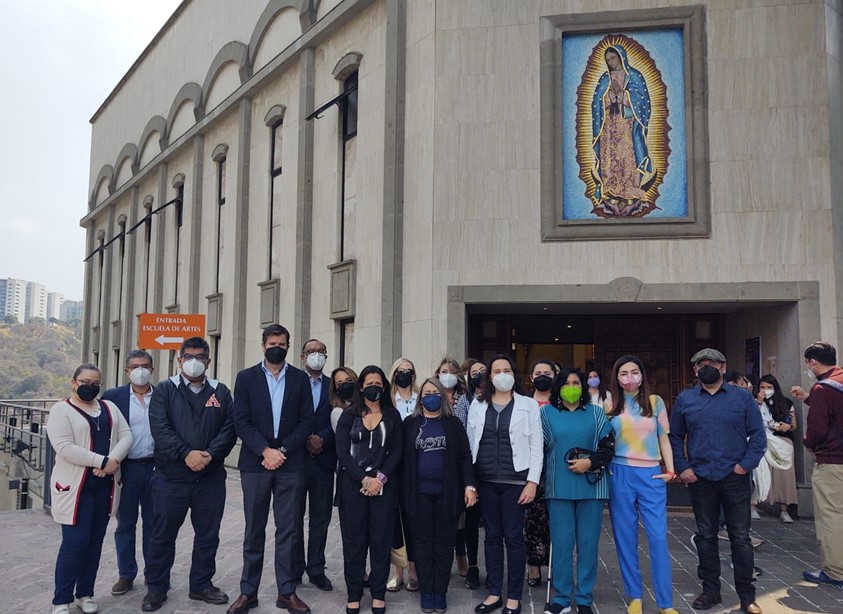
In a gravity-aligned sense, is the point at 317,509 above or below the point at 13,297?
below

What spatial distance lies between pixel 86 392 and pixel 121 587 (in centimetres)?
188

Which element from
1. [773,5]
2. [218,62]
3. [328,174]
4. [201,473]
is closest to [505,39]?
[773,5]

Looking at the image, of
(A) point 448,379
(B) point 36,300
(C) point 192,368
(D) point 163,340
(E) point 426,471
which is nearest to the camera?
(E) point 426,471

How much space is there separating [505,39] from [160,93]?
17604 millimetres

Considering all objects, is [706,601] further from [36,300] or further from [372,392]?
[36,300]

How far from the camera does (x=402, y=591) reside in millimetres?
6566

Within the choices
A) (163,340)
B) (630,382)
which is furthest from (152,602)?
(163,340)

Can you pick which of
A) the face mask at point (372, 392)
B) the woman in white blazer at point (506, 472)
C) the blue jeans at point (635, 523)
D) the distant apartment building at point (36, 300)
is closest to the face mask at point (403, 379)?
the face mask at point (372, 392)

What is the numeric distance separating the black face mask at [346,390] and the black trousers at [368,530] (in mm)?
841

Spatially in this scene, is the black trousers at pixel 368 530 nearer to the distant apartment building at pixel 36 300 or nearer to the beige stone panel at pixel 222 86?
the beige stone panel at pixel 222 86

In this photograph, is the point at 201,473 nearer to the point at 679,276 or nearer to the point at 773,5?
the point at 679,276

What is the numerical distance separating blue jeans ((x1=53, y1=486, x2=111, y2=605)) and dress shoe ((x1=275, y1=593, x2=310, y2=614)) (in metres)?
1.56

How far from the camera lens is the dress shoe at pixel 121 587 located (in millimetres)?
6402

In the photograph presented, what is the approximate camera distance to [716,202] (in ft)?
33.4
